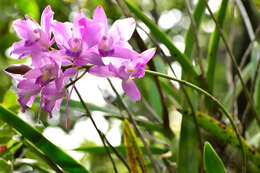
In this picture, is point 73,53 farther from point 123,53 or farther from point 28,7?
point 28,7

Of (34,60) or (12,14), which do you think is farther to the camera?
(12,14)

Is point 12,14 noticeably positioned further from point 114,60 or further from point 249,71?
point 114,60

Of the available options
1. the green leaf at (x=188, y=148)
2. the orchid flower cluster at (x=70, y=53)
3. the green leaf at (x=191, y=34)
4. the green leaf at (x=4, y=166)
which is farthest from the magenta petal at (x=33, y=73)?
the green leaf at (x=191, y=34)

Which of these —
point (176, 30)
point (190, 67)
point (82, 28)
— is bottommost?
point (176, 30)

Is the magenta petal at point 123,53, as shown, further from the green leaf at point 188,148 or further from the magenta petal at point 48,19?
the green leaf at point 188,148

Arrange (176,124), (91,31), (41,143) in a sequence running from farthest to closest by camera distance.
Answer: (176,124) < (41,143) < (91,31)

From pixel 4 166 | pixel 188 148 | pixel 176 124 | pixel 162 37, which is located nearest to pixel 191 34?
pixel 162 37

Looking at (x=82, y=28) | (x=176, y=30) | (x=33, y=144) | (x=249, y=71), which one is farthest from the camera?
(x=176, y=30)

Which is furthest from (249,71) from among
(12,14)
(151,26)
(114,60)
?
(12,14)
